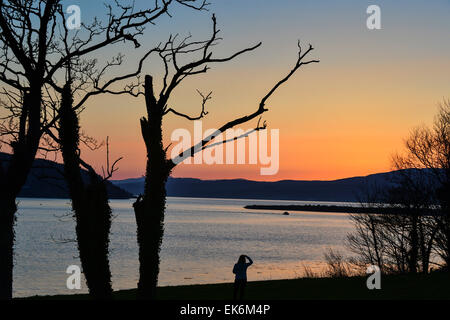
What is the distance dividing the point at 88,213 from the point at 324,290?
14239mm

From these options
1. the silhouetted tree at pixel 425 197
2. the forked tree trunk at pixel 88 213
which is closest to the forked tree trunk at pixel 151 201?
the forked tree trunk at pixel 88 213

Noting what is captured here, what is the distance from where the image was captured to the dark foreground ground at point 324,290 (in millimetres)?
24281

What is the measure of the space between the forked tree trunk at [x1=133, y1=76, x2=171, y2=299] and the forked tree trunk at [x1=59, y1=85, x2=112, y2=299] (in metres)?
1.66

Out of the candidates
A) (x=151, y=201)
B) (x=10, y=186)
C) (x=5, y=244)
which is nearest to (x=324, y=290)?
(x=151, y=201)

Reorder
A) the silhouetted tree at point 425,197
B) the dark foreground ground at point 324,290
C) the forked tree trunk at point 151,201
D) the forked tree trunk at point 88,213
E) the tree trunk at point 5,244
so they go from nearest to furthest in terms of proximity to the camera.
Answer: the tree trunk at point 5,244 < the forked tree trunk at point 151,201 < the forked tree trunk at point 88,213 < the dark foreground ground at point 324,290 < the silhouetted tree at point 425,197

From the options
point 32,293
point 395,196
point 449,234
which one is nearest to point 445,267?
point 449,234

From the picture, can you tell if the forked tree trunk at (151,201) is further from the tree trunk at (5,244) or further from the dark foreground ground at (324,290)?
the dark foreground ground at (324,290)

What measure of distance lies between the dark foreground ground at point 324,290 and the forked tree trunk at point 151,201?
34.0ft

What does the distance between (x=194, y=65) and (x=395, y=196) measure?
31.5 meters

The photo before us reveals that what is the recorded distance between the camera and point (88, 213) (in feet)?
53.9

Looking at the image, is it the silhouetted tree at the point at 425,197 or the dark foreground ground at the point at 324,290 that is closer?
the dark foreground ground at the point at 324,290

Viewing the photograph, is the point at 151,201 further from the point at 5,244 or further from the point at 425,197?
the point at 425,197

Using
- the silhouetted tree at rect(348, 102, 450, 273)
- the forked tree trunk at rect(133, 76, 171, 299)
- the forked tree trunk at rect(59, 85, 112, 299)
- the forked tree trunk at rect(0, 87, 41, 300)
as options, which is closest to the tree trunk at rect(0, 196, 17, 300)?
the forked tree trunk at rect(0, 87, 41, 300)

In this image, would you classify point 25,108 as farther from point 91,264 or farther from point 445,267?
point 445,267
